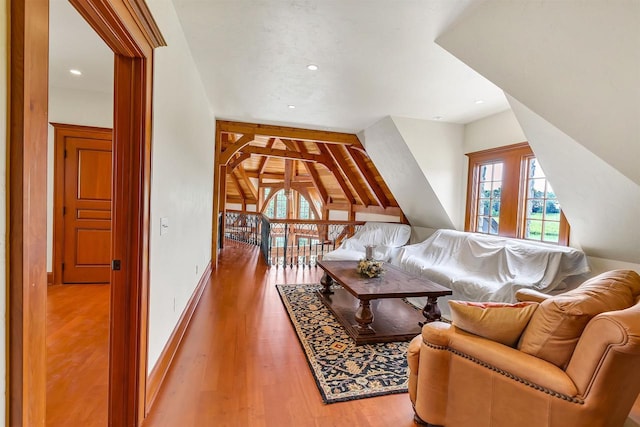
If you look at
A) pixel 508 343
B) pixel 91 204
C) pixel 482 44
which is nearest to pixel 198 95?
pixel 91 204

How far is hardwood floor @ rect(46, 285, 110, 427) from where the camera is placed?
1672 millimetres

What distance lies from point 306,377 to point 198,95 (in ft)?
9.45

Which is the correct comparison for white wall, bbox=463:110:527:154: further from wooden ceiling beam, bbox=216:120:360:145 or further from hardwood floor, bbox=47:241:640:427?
hardwood floor, bbox=47:241:640:427

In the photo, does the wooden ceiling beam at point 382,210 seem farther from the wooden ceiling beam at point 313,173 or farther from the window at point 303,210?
the window at point 303,210

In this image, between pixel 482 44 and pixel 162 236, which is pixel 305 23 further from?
pixel 162 236

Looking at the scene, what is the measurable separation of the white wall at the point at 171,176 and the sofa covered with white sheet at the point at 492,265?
2776 mm

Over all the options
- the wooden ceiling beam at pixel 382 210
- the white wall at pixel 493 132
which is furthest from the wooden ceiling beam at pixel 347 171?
the white wall at pixel 493 132

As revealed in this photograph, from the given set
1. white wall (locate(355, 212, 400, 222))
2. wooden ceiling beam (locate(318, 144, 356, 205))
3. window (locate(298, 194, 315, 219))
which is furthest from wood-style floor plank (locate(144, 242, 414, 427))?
window (locate(298, 194, 315, 219))

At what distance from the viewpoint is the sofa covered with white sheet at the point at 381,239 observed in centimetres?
540

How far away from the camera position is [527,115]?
8.20 ft

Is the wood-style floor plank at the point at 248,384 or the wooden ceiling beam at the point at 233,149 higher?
the wooden ceiling beam at the point at 233,149

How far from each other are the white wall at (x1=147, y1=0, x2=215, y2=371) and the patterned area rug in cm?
110

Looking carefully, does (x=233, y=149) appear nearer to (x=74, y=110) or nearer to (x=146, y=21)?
(x=74, y=110)

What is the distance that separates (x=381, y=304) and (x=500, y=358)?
2250 millimetres
